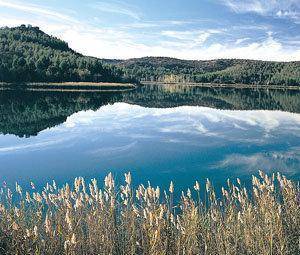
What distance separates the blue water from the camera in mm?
24875

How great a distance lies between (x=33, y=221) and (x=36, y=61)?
13433 cm

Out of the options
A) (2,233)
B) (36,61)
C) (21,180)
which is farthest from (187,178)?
(36,61)

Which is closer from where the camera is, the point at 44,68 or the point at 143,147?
A: the point at 143,147

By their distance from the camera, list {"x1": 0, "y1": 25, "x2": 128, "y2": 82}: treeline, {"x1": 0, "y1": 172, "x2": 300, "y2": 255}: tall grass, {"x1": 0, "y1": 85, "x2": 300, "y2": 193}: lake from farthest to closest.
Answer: {"x1": 0, "y1": 25, "x2": 128, "y2": 82}: treeline < {"x1": 0, "y1": 85, "x2": 300, "y2": 193}: lake < {"x1": 0, "y1": 172, "x2": 300, "y2": 255}: tall grass

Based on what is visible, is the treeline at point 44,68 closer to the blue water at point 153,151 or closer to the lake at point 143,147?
the lake at point 143,147

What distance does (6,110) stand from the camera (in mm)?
55250

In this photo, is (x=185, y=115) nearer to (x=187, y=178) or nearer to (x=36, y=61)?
(x=187, y=178)

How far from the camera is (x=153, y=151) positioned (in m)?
32.8

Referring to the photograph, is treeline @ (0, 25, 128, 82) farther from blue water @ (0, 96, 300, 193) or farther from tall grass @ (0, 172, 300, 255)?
tall grass @ (0, 172, 300, 255)

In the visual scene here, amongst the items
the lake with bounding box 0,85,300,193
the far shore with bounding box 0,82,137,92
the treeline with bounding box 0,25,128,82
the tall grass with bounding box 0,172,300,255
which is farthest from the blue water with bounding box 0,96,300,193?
the treeline with bounding box 0,25,128,82

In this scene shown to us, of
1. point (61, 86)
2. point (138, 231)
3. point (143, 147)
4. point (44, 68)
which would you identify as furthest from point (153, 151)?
point (44, 68)

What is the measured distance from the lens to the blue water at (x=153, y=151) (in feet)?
81.6

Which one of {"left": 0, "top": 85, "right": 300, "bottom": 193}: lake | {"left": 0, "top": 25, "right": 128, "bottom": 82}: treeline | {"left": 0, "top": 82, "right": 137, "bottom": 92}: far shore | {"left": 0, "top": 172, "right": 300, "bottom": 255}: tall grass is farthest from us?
{"left": 0, "top": 25, "right": 128, "bottom": 82}: treeline

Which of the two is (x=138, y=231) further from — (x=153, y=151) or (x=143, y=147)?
(x=143, y=147)
